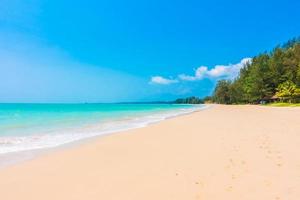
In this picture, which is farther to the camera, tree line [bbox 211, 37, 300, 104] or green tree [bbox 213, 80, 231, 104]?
green tree [bbox 213, 80, 231, 104]

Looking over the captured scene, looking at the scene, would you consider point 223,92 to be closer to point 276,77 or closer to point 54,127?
point 276,77

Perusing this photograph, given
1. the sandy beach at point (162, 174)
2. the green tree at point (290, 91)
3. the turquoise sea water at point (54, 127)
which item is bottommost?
the sandy beach at point (162, 174)

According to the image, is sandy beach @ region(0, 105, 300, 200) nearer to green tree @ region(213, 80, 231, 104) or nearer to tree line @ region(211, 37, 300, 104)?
tree line @ region(211, 37, 300, 104)

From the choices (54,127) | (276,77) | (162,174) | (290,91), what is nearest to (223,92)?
(276,77)

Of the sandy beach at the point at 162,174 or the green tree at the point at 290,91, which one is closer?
the sandy beach at the point at 162,174

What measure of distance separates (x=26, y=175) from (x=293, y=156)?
608cm

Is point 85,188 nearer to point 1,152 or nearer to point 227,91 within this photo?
point 1,152

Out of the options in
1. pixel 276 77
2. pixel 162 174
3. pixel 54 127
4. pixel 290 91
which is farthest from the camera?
pixel 276 77

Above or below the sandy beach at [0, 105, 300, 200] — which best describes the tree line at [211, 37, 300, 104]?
above

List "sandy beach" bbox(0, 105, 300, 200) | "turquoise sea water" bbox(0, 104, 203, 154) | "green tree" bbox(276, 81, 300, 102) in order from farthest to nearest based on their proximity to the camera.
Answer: "green tree" bbox(276, 81, 300, 102)
"turquoise sea water" bbox(0, 104, 203, 154)
"sandy beach" bbox(0, 105, 300, 200)

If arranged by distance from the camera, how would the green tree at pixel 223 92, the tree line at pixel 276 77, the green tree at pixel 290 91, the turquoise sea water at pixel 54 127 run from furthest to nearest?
the green tree at pixel 223 92, the tree line at pixel 276 77, the green tree at pixel 290 91, the turquoise sea water at pixel 54 127

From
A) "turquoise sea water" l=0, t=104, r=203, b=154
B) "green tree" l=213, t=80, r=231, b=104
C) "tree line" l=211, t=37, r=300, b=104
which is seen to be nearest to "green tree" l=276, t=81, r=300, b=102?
"tree line" l=211, t=37, r=300, b=104

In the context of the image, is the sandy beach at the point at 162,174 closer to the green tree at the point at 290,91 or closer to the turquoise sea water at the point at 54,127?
the turquoise sea water at the point at 54,127

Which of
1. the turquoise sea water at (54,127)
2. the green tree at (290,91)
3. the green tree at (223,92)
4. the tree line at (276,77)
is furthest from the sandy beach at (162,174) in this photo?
the green tree at (223,92)
